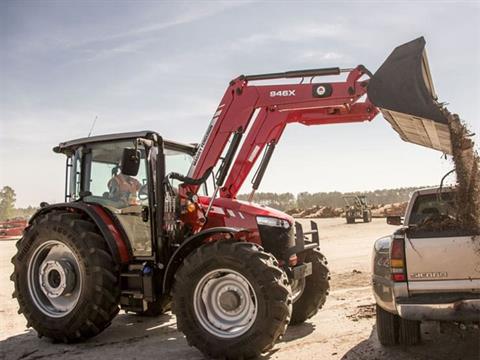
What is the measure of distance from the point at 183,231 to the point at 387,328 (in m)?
2.63

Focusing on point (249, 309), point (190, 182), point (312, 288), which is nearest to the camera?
point (249, 309)

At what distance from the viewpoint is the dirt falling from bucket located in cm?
506

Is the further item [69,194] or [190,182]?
[69,194]

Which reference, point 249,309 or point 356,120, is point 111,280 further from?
point 356,120

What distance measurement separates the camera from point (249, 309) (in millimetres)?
5266

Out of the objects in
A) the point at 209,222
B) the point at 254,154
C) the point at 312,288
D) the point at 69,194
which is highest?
the point at 254,154

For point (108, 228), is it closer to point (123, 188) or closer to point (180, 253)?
point (123, 188)

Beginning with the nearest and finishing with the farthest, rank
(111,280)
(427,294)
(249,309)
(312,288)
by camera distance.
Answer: (427,294), (249,309), (111,280), (312,288)

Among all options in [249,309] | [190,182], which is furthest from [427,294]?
[190,182]

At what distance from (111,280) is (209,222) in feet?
4.45

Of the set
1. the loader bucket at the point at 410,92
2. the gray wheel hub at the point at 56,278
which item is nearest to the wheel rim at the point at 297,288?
the loader bucket at the point at 410,92

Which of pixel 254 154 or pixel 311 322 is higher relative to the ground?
pixel 254 154

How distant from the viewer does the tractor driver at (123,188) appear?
6336mm

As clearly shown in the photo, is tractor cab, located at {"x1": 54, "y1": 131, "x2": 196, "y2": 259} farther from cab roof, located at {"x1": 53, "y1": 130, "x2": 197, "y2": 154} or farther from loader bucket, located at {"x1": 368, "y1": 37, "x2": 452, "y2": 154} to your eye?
loader bucket, located at {"x1": 368, "y1": 37, "x2": 452, "y2": 154}
